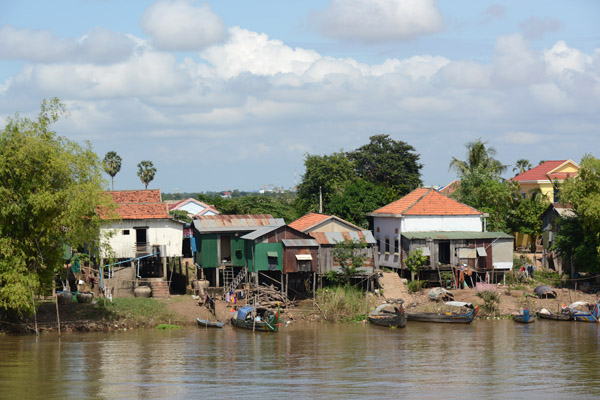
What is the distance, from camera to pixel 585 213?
44188 mm

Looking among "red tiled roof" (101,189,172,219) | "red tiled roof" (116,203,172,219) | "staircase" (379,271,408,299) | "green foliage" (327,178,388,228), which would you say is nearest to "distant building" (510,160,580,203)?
"green foliage" (327,178,388,228)

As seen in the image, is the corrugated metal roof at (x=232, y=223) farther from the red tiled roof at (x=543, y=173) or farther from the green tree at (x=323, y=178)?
the red tiled roof at (x=543, y=173)

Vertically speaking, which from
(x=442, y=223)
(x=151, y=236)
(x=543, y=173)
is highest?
(x=543, y=173)

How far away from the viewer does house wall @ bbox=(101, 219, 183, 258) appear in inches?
1763

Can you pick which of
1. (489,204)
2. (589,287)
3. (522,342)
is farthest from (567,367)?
(489,204)

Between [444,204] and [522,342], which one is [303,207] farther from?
[522,342]

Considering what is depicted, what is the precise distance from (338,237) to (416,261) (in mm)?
5065

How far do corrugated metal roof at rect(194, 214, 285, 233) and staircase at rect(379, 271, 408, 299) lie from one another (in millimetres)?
7180

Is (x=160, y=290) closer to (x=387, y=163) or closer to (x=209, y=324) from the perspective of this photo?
(x=209, y=324)

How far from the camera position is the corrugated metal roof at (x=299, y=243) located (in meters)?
43.4

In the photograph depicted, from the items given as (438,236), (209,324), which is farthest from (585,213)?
(209,324)

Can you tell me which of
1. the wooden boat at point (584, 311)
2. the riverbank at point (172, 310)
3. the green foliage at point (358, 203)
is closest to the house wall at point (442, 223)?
the riverbank at point (172, 310)

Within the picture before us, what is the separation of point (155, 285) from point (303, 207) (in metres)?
28.1

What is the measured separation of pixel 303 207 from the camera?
69.6 meters
